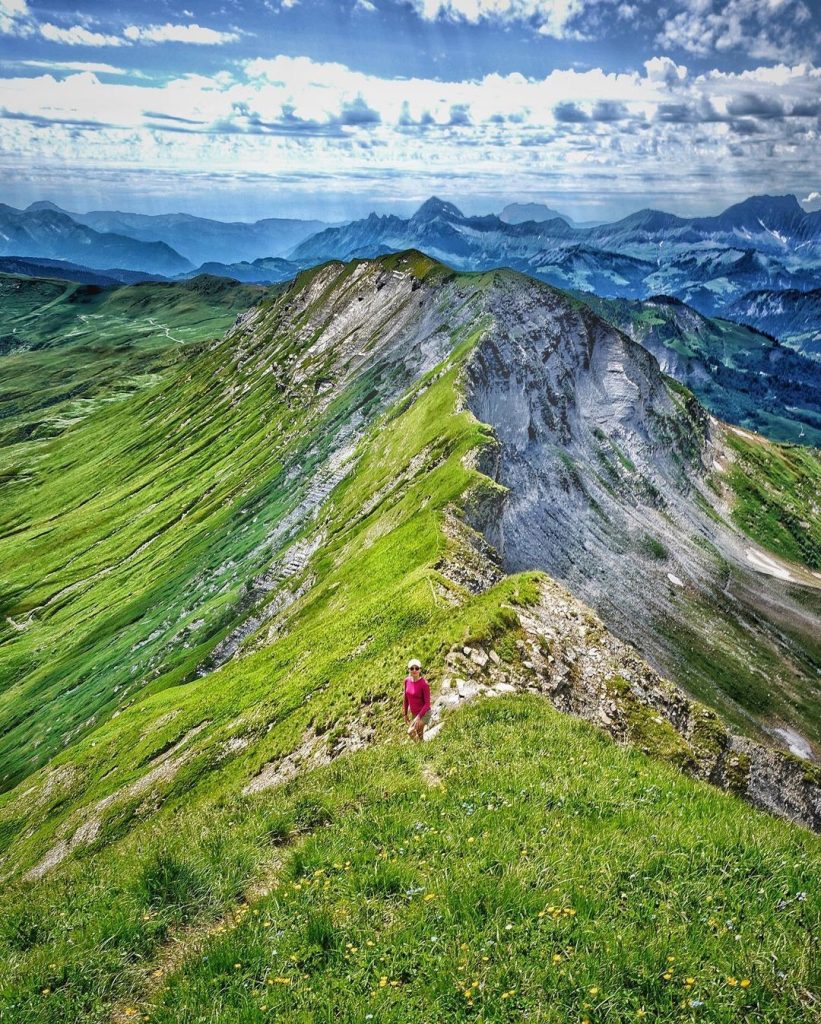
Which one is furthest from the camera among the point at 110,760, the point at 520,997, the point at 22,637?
the point at 22,637

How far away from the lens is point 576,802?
12.5 m

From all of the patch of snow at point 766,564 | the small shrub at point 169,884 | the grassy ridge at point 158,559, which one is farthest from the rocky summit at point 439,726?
the patch of snow at point 766,564

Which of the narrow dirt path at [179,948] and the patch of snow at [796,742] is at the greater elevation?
the narrow dirt path at [179,948]

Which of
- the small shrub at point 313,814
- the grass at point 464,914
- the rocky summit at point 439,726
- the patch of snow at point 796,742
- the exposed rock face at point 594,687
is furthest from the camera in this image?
the patch of snow at point 796,742

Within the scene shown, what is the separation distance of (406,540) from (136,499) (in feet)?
478

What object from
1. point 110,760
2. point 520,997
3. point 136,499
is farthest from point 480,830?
point 136,499

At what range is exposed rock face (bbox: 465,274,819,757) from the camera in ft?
283

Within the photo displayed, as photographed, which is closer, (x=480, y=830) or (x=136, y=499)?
(x=480, y=830)

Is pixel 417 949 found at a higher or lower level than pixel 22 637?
higher

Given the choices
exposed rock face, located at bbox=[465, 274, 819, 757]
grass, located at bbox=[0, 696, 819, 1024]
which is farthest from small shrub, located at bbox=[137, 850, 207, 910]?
exposed rock face, located at bbox=[465, 274, 819, 757]

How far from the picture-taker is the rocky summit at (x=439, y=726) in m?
9.05

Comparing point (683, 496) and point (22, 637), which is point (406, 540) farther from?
point (22, 637)

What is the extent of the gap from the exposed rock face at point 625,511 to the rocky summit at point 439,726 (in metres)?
0.83

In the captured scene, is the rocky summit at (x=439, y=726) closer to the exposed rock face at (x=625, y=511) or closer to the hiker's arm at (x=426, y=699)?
the exposed rock face at (x=625, y=511)
